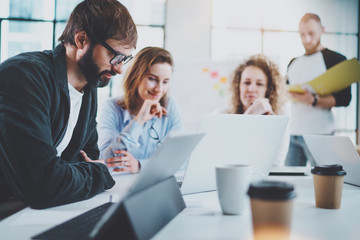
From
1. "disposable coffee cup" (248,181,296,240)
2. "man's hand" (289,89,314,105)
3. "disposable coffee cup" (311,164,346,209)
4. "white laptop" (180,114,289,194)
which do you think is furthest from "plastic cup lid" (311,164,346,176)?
"man's hand" (289,89,314,105)

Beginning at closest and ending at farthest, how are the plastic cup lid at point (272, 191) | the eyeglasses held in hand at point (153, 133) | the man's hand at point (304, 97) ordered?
the plastic cup lid at point (272, 191), the eyeglasses held in hand at point (153, 133), the man's hand at point (304, 97)

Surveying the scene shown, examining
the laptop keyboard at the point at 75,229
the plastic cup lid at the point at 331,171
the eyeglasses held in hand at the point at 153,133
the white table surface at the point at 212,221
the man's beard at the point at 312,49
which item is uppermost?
the man's beard at the point at 312,49

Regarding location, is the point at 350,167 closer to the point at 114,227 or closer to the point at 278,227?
the point at 278,227

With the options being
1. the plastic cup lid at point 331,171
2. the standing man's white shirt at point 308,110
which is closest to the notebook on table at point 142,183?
the plastic cup lid at point 331,171

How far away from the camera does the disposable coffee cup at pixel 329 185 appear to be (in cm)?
84

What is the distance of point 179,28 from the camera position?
4141 millimetres

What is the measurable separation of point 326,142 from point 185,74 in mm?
2688

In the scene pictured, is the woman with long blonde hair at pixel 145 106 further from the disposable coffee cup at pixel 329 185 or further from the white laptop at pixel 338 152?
the disposable coffee cup at pixel 329 185

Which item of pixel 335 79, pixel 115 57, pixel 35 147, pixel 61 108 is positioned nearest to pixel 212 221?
pixel 35 147

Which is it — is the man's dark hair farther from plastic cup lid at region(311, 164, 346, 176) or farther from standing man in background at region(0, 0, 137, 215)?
plastic cup lid at region(311, 164, 346, 176)

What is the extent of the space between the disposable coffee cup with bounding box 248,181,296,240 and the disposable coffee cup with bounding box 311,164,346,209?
0.34 metres

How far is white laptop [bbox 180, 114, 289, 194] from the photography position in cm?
97

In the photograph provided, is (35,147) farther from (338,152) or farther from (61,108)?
(338,152)

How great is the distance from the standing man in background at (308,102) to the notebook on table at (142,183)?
2.95m
